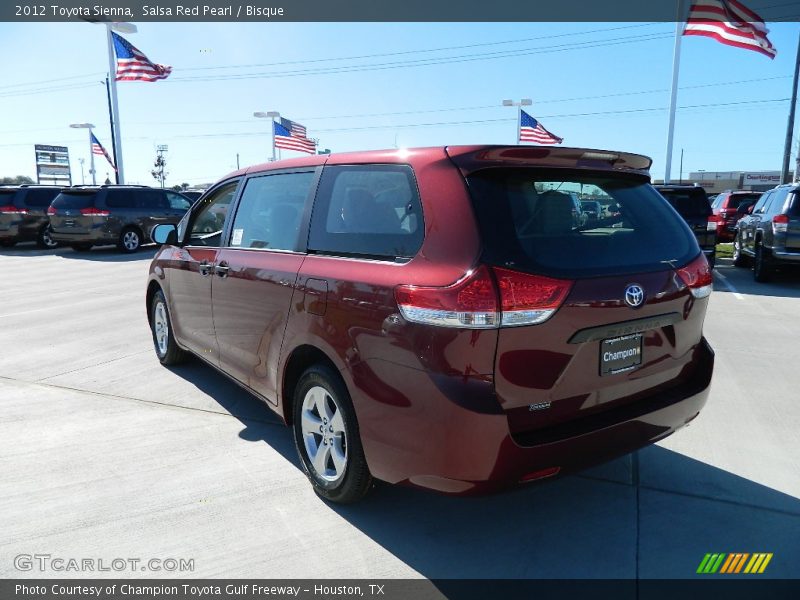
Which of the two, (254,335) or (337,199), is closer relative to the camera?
(337,199)

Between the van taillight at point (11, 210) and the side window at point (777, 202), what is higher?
the side window at point (777, 202)

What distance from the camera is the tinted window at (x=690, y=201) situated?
A: 411 inches

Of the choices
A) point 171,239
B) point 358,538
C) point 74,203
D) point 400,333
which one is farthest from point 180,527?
point 74,203

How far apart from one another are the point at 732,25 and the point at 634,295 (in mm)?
14301

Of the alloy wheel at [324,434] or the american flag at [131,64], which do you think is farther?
the american flag at [131,64]

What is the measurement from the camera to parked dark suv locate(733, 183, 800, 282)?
9578 millimetres

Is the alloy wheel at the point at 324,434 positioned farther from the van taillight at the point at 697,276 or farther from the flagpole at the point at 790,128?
the flagpole at the point at 790,128

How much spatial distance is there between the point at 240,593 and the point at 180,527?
2.02 ft

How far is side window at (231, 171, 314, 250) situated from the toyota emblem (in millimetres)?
1772

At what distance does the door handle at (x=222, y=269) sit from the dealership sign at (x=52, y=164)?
73.5 m

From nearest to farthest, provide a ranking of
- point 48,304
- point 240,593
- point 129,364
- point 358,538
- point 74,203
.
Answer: point 240,593
point 358,538
point 129,364
point 48,304
point 74,203

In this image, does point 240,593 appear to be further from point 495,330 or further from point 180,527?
point 495,330

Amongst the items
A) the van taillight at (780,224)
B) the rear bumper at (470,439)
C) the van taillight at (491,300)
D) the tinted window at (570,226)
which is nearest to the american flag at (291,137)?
the van taillight at (780,224)

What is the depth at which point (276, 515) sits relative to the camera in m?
2.95
